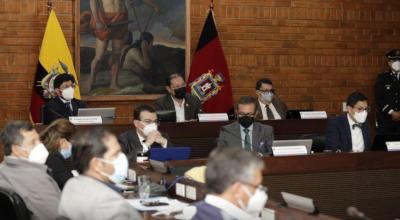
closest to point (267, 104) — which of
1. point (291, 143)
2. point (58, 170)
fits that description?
point (291, 143)

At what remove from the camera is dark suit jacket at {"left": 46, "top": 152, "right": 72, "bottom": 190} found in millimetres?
5137

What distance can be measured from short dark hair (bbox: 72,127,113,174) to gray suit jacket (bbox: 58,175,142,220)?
8 centimetres

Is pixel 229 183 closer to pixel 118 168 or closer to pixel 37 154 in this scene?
pixel 118 168

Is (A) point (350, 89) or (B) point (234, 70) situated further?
(A) point (350, 89)

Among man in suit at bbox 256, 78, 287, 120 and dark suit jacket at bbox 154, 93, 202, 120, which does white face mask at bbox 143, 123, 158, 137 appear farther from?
man in suit at bbox 256, 78, 287, 120

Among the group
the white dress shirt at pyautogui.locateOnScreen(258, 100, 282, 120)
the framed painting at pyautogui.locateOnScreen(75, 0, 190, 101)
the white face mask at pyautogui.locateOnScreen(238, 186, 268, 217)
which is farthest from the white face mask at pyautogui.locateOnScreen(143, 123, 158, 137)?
the white face mask at pyautogui.locateOnScreen(238, 186, 268, 217)

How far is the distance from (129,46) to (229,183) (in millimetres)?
7425

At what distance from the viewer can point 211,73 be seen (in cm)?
1034

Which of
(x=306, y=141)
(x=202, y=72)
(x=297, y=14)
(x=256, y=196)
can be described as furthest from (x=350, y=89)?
(x=256, y=196)

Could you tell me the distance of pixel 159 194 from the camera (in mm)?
4961

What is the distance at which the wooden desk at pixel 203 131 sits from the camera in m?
8.25

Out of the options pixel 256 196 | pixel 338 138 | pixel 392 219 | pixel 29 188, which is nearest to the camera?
pixel 256 196

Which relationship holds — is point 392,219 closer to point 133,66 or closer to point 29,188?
point 29,188

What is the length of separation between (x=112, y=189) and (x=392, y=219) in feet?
11.1
